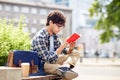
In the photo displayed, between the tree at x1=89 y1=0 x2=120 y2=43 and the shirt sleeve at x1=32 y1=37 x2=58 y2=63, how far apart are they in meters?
35.7

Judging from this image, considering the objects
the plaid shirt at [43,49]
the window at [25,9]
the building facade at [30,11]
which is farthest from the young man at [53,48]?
the window at [25,9]

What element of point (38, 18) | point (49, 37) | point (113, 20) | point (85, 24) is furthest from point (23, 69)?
point (85, 24)

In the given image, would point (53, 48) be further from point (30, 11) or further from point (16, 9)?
point (30, 11)

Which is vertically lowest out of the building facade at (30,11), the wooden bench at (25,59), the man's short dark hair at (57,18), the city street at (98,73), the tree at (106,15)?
the city street at (98,73)

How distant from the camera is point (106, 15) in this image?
4319cm

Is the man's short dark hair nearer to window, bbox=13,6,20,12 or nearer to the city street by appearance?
the city street

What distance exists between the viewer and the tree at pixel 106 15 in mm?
41616

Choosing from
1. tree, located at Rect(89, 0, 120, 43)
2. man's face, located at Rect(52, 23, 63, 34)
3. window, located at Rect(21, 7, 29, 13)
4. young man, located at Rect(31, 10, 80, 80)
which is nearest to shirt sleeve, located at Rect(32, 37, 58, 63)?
young man, located at Rect(31, 10, 80, 80)

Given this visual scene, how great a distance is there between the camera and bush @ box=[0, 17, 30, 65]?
6.32 m

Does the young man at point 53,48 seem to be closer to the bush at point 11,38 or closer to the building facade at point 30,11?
the bush at point 11,38

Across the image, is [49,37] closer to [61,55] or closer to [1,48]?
[61,55]

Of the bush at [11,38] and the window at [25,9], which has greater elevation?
the window at [25,9]

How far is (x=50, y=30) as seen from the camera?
534cm

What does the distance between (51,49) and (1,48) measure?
3.35ft
